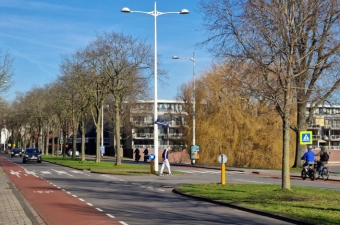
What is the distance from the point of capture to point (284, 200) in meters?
17.0

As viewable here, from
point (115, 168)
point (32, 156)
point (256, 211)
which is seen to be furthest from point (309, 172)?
point (32, 156)

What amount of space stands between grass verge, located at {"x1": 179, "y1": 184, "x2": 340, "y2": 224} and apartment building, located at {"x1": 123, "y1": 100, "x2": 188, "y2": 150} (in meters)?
45.9

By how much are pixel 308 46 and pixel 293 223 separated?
8.35 m

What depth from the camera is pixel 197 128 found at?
5306 centimetres

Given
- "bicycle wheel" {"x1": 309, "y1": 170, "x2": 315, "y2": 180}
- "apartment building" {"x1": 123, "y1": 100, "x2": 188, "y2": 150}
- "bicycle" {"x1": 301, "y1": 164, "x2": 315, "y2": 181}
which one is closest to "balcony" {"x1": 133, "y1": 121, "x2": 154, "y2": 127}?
"apartment building" {"x1": 123, "y1": 100, "x2": 188, "y2": 150}

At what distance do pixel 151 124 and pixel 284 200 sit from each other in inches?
3057

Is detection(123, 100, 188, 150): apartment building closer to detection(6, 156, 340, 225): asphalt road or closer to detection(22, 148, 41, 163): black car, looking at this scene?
detection(22, 148, 41, 163): black car

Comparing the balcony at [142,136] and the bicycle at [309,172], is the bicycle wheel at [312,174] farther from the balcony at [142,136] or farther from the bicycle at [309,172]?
the balcony at [142,136]

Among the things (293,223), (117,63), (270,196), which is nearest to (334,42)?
(270,196)

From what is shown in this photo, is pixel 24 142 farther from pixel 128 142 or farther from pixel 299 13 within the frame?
pixel 299 13

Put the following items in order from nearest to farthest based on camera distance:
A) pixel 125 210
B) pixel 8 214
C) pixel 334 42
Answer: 1. pixel 8 214
2. pixel 125 210
3. pixel 334 42

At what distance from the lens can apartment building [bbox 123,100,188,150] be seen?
77613mm

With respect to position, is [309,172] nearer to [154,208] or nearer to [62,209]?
[154,208]

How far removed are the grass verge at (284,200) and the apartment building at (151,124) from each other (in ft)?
151
